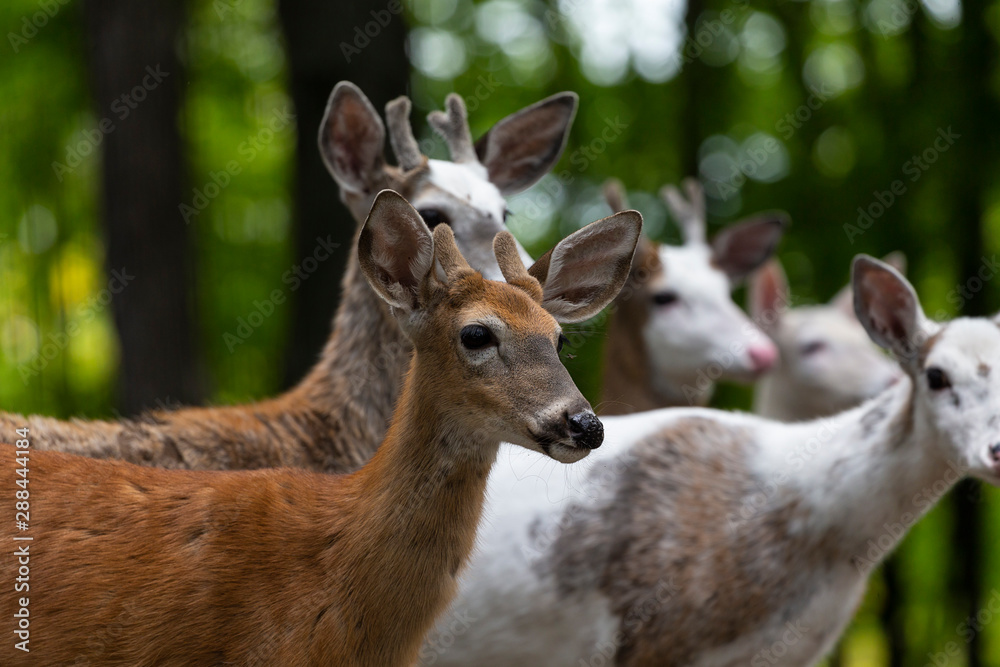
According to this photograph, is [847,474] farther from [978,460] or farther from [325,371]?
[325,371]

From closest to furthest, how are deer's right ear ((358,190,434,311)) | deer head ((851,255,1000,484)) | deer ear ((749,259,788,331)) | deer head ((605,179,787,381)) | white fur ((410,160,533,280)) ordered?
deer's right ear ((358,190,434,311)) < deer head ((851,255,1000,484)) < white fur ((410,160,533,280)) < deer head ((605,179,787,381)) < deer ear ((749,259,788,331))

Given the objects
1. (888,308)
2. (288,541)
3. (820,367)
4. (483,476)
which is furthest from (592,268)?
(820,367)

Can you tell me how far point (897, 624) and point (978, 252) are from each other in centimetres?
484

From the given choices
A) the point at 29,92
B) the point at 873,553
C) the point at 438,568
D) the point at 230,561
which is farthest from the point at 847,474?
the point at 29,92

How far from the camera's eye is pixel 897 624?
13094 millimetres

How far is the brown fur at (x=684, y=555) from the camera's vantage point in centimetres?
493

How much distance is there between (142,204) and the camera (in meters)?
10.1

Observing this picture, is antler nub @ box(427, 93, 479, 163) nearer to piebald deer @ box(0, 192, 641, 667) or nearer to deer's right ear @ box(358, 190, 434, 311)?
piebald deer @ box(0, 192, 641, 667)

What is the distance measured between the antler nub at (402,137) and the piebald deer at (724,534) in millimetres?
1676

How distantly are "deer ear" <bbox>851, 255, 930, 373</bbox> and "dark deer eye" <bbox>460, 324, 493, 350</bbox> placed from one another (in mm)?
2696

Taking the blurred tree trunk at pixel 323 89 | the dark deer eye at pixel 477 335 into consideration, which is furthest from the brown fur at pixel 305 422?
the blurred tree trunk at pixel 323 89

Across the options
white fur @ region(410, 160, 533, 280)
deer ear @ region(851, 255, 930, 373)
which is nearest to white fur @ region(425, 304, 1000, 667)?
deer ear @ region(851, 255, 930, 373)

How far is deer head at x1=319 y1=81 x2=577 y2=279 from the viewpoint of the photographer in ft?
16.4

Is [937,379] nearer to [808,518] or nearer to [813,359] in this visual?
[808,518]
